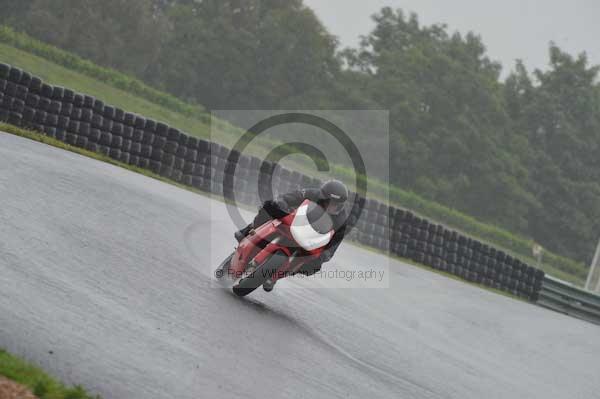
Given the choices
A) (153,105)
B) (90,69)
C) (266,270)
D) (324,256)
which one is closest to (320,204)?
(324,256)

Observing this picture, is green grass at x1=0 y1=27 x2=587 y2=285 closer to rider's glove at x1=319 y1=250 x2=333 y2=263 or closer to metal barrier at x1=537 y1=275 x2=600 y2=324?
metal barrier at x1=537 y1=275 x2=600 y2=324

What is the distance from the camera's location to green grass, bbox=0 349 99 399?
194 inches

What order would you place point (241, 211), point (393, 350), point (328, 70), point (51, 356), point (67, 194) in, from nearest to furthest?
1. point (51, 356)
2. point (393, 350)
3. point (67, 194)
4. point (241, 211)
5. point (328, 70)

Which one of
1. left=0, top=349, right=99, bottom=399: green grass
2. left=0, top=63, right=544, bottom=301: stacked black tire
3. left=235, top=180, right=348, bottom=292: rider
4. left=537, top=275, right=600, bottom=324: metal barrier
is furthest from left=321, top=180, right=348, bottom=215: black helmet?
left=537, top=275, right=600, bottom=324: metal barrier

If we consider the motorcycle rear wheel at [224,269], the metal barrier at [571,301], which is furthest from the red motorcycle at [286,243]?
the metal barrier at [571,301]

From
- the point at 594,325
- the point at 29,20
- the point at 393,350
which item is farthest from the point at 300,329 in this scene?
the point at 29,20

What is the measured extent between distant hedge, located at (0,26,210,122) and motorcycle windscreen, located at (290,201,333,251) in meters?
37.8

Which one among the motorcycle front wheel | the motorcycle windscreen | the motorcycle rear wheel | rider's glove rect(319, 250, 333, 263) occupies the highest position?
the motorcycle windscreen

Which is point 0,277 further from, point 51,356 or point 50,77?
point 50,77

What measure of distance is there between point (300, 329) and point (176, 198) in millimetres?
7732

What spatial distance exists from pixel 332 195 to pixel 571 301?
18.0m

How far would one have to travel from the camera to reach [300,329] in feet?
30.8

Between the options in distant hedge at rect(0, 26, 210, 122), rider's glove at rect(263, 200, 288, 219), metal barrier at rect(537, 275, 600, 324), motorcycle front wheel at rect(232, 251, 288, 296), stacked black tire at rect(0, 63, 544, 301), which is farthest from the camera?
Result: distant hedge at rect(0, 26, 210, 122)

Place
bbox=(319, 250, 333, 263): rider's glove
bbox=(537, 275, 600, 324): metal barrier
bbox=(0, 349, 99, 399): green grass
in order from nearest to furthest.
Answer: bbox=(0, 349, 99, 399): green grass < bbox=(319, 250, 333, 263): rider's glove < bbox=(537, 275, 600, 324): metal barrier
